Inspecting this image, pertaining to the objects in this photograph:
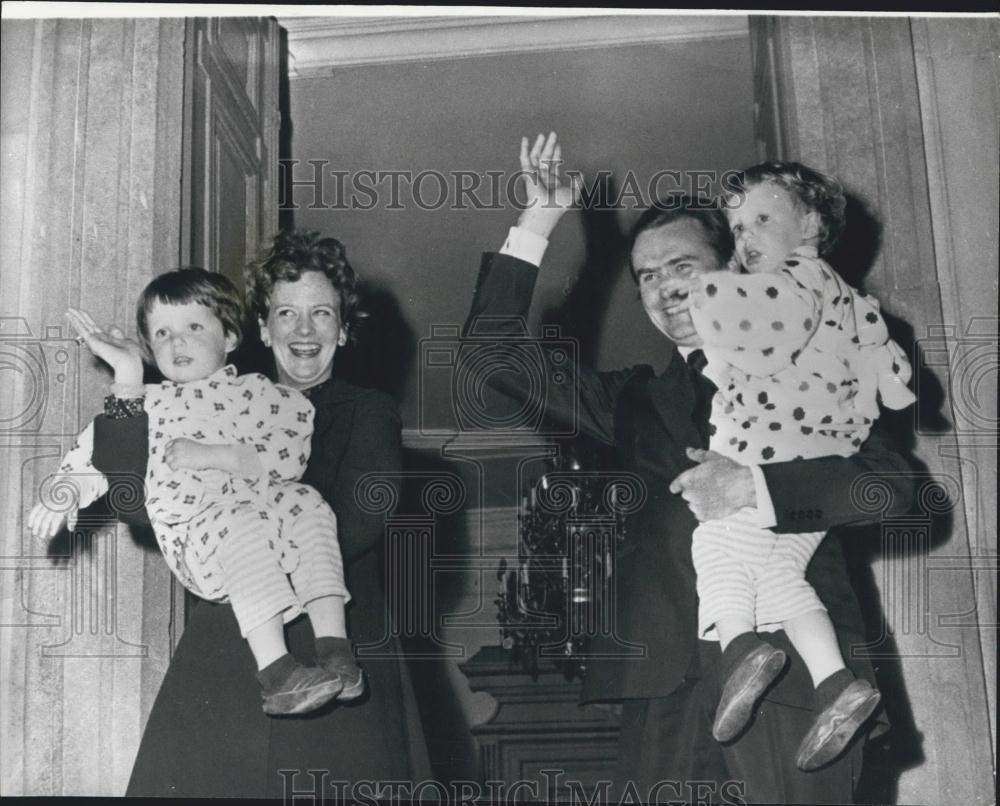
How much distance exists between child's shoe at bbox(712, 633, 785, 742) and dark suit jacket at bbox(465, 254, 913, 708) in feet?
0.48

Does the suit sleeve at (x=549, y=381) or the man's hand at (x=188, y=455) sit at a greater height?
the suit sleeve at (x=549, y=381)

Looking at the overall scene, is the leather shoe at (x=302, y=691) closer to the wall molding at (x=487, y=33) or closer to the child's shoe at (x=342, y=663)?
the child's shoe at (x=342, y=663)

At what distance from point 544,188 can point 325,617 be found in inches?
51.7

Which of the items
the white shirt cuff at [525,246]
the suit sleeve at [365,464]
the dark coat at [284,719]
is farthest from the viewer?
the white shirt cuff at [525,246]

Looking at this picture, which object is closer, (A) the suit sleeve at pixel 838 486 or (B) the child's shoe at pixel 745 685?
(B) the child's shoe at pixel 745 685

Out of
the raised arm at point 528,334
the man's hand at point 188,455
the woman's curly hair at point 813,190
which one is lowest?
the man's hand at point 188,455

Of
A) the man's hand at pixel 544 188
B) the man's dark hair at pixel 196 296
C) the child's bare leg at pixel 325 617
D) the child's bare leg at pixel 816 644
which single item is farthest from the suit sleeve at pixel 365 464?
the child's bare leg at pixel 816 644

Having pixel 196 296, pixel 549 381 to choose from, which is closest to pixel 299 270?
pixel 196 296

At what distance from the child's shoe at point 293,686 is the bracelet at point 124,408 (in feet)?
2.52

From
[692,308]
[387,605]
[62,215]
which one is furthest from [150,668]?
[692,308]

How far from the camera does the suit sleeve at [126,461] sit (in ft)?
11.7

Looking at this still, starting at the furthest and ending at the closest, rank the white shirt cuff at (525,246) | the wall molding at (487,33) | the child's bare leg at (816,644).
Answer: the wall molding at (487,33) < the white shirt cuff at (525,246) < the child's bare leg at (816,644)

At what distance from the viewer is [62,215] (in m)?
3.85

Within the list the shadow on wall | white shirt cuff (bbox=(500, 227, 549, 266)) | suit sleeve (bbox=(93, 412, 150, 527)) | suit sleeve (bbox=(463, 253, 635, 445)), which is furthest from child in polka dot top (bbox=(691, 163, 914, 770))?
suit sleeve (bbox=(93, 412, 150, 527))
